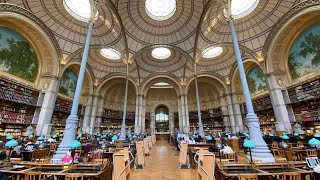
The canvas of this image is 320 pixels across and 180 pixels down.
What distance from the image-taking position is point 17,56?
12484mm

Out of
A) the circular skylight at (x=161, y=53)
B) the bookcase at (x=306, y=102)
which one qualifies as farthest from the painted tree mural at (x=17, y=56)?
the bookcase at (x=306, y=102)

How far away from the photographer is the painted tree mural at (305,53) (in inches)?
459

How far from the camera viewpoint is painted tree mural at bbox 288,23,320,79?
11648mm

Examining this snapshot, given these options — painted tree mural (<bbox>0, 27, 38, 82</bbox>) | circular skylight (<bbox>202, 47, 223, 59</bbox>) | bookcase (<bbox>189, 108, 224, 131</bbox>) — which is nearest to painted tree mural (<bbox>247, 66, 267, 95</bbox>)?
circular skylight (<bbox>202, 47, 223, 59</bbox>)

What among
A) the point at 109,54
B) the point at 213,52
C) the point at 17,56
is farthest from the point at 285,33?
the point at 17,56

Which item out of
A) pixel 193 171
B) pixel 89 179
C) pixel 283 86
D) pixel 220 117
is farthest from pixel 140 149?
pixel 220 117

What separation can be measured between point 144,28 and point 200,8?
6800 millimetres

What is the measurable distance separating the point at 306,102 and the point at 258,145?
1107cm

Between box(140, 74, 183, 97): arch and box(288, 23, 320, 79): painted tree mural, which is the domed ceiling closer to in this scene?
box(288, 23, 320, 79): painted tree mural

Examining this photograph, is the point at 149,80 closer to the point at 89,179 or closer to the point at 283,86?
the point at 283,86

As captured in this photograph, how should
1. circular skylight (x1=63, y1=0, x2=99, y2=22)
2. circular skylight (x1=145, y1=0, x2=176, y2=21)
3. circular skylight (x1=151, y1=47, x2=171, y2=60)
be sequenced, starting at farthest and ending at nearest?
circular skylight (x1=151, y1=47, x2=171, y2=60) → circular skylight (x1=145, y1=0, x2=176, y2=21) → circular skylight (x1=63, y1=0, x2=99, y2=22)

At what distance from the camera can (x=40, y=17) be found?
1298 cm

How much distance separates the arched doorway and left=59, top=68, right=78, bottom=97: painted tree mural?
1714 cm

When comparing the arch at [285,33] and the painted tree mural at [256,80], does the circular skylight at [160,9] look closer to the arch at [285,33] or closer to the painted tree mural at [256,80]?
the arch at [285,33]
